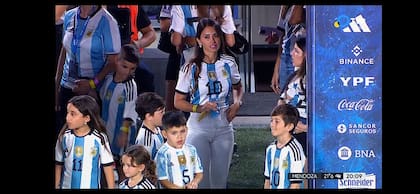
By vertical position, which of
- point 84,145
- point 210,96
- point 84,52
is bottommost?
point 84,145

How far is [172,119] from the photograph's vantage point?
5438mm

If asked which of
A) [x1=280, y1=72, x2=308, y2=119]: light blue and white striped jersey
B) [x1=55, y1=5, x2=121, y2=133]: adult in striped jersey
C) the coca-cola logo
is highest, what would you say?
[x1=55, y1=5, x2=121, y2=133]: adult in striped jersey

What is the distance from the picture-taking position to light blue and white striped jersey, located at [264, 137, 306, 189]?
5.46m

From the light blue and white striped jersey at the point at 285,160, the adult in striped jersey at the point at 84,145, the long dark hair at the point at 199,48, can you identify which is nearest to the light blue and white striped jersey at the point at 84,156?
the adult in striped jersey at the point at 84,145

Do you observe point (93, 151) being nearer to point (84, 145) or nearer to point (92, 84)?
point (84, 145)

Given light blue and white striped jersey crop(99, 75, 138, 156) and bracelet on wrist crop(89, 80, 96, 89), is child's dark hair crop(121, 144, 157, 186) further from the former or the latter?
bracelet on wrist crop(89, 80, 96, 89)

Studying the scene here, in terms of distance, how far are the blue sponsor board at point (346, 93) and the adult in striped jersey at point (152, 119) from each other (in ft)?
2.61

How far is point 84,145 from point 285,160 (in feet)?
3.51

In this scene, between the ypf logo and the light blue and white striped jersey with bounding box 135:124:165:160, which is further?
the light blue and white striped jersey with bounding box 135:124:165:160

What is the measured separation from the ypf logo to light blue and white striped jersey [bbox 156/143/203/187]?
101 cm

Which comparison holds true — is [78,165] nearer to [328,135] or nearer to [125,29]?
[125,29]

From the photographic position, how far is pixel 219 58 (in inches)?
215

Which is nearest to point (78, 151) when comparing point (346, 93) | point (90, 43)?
point (90, 43)

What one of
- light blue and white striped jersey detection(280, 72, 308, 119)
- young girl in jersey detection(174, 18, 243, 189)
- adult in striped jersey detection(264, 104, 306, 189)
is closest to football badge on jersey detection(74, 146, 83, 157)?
young girl in jersey detection(174, 18, 243, 189)
